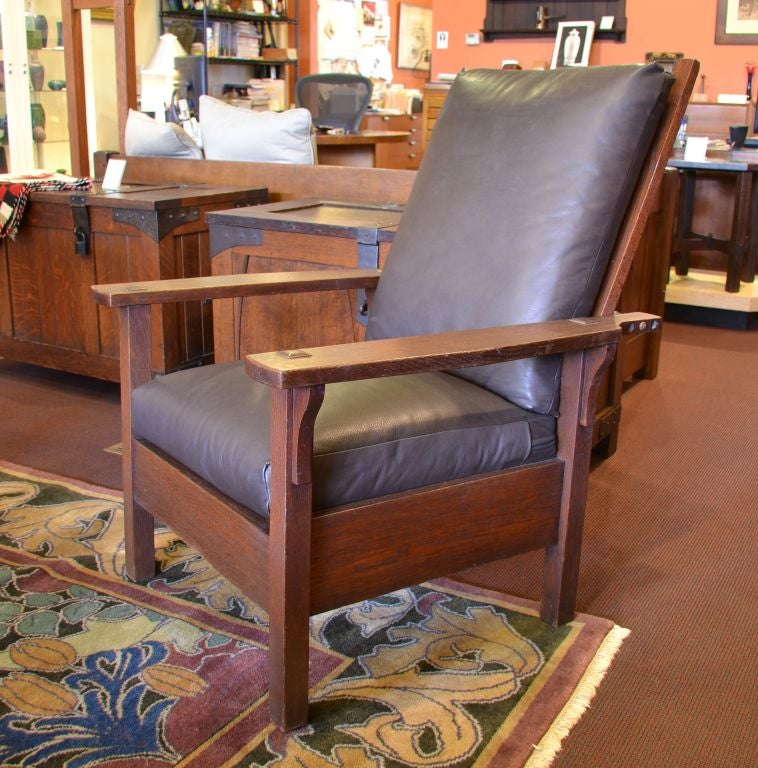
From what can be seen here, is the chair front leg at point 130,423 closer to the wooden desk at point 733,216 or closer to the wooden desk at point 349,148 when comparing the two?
the wooden desk at point 733,216

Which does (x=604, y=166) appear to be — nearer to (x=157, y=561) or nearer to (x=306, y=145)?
(x=157, y=561)

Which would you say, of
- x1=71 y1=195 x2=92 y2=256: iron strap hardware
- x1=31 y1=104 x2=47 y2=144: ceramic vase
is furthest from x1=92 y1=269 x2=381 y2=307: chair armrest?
x1=31 y1=104 x2=47 y2=144: ceramic vase

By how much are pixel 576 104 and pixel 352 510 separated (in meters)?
0.82

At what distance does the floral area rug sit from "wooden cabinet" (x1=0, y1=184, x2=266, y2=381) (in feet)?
3.63

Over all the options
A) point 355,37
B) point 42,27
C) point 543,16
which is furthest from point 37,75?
point 543,16

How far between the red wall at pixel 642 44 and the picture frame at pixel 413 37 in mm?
1629

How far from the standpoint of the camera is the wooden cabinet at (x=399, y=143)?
7.32 m

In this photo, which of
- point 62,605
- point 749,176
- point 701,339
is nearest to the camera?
point 62,605

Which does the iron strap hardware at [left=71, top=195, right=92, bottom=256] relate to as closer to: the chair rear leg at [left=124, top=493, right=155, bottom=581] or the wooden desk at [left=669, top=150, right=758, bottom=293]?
the chair rear leg at [left=124, top=493, right=155, bottom=581]

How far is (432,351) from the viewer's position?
1314 mm

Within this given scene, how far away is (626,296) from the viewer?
2.79 metres

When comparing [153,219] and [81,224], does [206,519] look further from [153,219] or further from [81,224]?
[81,224]

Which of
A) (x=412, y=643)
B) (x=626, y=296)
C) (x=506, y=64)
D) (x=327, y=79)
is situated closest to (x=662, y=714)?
(x=412, y=643)

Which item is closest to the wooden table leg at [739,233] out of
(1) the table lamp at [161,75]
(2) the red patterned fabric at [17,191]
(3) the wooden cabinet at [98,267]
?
(3) the wooden cabinet at [98,267]
